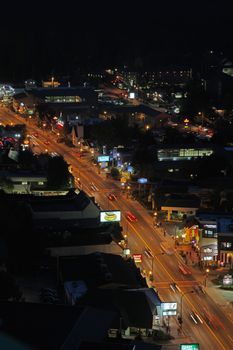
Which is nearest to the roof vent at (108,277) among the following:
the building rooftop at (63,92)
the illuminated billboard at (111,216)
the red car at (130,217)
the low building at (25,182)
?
the illuminated billboard at (111,216)

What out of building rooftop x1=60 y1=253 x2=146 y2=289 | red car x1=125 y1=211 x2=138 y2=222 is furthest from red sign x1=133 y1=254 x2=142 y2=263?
red car x1=125 y1=211 x2=138 y2=222

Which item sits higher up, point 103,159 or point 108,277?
point 103,159

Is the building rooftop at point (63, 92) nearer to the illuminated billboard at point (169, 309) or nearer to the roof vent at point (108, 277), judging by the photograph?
the roof vent at point (108, 277)

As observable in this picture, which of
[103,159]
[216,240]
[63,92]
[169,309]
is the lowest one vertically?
[169,309]

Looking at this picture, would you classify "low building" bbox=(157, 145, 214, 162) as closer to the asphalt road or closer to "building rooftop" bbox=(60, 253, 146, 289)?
the asphalt road

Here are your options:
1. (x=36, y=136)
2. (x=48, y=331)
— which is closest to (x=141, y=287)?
(x=48, y=331)

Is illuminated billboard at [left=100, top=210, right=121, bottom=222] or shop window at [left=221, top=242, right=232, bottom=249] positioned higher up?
illuminated billboard at [left=100, top=210, right=121, bottom=222]

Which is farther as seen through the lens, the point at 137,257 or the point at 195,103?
the point at 195,103

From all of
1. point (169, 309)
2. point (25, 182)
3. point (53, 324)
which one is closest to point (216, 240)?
point (169, 309)

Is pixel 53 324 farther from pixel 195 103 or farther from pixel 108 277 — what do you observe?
pixel 195 103
